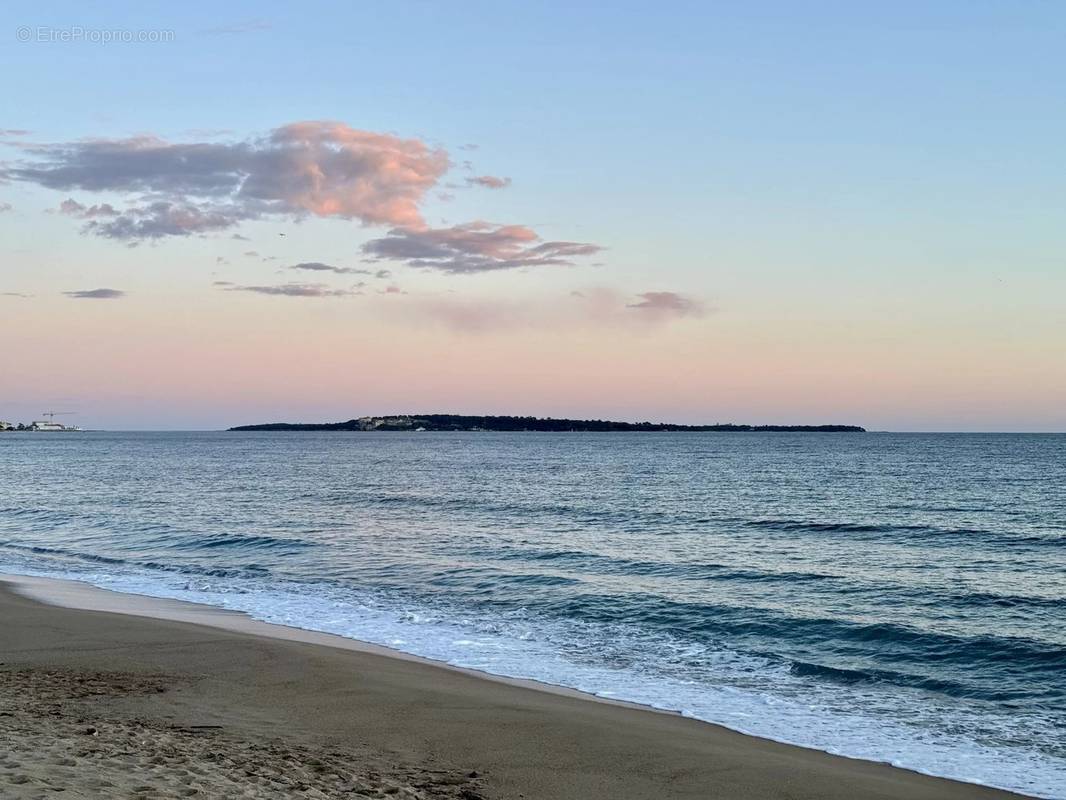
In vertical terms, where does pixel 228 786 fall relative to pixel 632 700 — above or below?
above

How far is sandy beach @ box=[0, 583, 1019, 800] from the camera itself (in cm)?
859

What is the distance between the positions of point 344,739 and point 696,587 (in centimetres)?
1434

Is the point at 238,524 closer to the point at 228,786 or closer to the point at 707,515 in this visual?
the point at 707,515

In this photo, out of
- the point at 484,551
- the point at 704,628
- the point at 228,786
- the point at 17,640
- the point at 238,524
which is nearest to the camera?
the point at 228,786

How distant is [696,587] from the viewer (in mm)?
23656

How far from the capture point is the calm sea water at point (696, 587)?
45.2 feet

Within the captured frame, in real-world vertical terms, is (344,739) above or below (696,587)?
above

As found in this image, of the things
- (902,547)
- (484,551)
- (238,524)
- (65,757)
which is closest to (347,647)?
(65,757)

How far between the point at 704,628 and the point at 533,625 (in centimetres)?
361

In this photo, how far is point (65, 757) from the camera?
8547mm

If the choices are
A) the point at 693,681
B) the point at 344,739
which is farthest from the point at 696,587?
the point at 344,739

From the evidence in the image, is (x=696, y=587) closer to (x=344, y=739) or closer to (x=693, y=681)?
(x=693, y=681)

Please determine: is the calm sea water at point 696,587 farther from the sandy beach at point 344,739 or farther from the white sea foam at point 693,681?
the sandy beach at point 344,739

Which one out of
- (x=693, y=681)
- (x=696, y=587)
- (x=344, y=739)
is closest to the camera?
(x=344, y=739)
